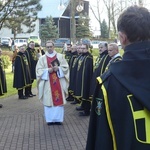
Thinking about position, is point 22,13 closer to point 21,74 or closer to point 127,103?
point 21,74

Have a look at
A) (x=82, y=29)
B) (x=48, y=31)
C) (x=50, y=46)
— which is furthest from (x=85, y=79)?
(x=48, y=31)

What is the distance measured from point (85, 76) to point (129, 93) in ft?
26.2

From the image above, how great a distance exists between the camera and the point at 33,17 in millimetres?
39594

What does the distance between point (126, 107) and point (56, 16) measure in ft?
229

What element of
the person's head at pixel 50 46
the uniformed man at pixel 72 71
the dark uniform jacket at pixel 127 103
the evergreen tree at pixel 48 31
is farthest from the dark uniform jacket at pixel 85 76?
the evergreen tree at pixel 48 31

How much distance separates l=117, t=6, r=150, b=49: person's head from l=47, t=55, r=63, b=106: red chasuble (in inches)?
263

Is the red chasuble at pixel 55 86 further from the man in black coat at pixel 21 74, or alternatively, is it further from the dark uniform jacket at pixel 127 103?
the dark uniform jacket at pixel 127 103

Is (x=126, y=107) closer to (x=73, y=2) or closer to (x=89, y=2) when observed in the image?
(x=73, y=2)

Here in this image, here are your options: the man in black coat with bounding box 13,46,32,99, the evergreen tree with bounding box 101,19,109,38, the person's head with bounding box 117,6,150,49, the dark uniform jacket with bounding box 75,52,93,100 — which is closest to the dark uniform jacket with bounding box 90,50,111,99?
the dark uniform jacket with bounding box 75,52,93,100

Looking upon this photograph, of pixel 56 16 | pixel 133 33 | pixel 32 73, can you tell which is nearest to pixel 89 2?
pixel 56 16

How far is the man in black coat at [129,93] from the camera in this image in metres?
2.14

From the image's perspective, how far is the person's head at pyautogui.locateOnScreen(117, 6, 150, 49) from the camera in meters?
2.15

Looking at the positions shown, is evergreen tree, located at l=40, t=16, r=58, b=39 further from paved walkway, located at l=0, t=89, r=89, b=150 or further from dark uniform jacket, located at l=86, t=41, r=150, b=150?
dark uniform jacket, located at l=86, t=41, r=150, b=150

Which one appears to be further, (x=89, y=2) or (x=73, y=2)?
(x=89, y=2)
